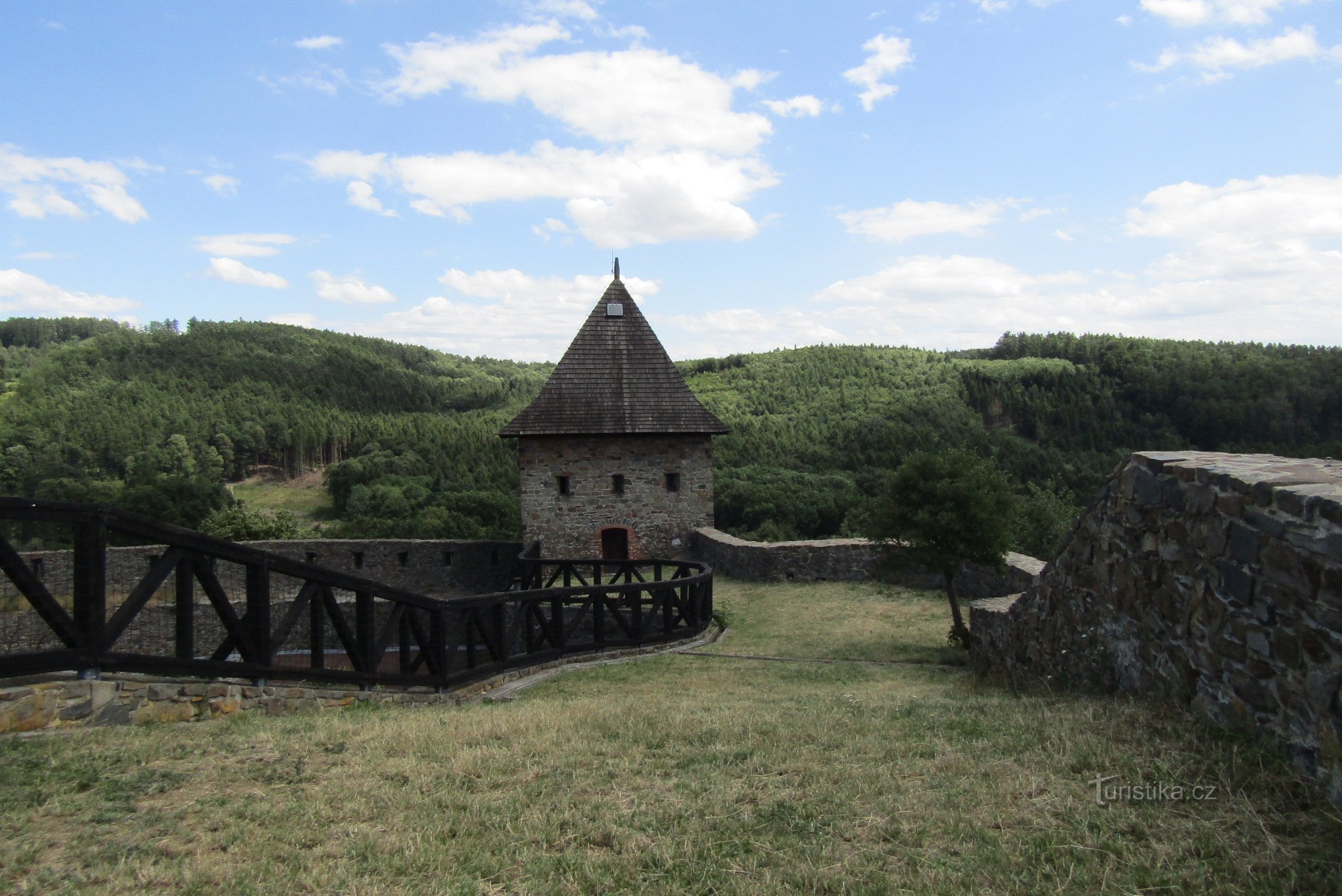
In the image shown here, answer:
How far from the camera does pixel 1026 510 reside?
77.4 feet

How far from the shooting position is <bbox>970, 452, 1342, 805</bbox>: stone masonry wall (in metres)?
3.07

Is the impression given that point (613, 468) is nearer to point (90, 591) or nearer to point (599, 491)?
point (599, 491)

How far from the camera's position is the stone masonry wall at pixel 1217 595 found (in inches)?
121

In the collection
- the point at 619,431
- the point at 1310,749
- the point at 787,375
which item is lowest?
the point at 1310,749

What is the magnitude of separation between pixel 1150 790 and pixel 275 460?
5877 cm

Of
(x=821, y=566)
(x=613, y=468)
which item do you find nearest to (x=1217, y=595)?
(x=821, y=566)

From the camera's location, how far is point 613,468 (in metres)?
18.4

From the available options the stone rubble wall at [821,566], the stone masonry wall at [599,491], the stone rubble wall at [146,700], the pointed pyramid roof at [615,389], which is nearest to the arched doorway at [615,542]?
the stone masonry wall at [599,491]

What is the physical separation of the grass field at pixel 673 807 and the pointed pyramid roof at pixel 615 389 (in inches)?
514

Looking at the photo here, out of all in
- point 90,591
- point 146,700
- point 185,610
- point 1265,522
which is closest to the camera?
point 1265,522

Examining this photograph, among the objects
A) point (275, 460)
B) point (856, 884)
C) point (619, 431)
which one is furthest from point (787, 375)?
point (856, 884)

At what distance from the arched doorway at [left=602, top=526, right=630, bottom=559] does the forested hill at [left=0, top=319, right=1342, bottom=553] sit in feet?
28.4

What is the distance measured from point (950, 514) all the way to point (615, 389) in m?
10.2

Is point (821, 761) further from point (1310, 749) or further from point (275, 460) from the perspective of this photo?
point (275, 460)
